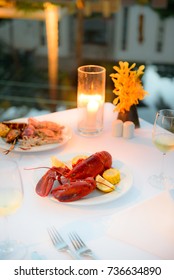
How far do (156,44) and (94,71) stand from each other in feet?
13.9

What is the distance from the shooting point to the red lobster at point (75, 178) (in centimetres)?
109

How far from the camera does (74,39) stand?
5828 millimetres

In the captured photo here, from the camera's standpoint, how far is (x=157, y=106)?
355 cm

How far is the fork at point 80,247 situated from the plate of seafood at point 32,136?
49 centimetres

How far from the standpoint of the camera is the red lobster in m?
1.09

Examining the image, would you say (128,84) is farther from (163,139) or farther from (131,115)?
(163,139)

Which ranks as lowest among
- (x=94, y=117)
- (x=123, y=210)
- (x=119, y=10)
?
(x=123, y=210)

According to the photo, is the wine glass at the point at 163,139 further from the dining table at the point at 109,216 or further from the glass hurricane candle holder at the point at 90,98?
the glass hurricane candle holder at the point at 90,98

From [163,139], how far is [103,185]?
263 mm

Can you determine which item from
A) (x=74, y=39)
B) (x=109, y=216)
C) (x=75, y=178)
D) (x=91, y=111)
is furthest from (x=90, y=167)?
(x=74, y=39)

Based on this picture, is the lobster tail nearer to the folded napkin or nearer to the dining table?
the dining table
